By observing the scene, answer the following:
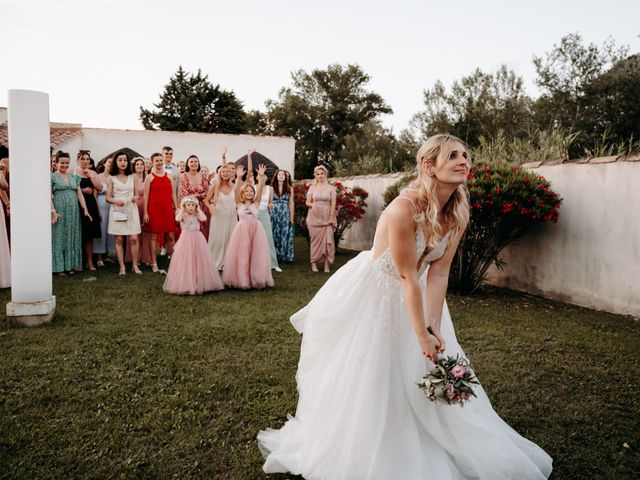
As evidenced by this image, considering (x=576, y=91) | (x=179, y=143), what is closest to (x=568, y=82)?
(x=576, y=91)

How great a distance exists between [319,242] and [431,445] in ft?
26.2

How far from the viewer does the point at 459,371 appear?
2.47 meters

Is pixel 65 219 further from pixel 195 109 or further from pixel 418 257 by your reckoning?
pixel 195 109

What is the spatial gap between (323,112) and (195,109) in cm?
1465

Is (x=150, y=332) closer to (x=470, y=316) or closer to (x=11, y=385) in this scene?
(x=11, y=385)

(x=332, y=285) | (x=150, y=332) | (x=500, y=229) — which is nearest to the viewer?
(x=332, y=285)

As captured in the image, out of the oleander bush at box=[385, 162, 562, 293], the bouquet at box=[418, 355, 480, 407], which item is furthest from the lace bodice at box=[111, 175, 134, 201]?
the bouquet at box=[418, 355, 480, 407]

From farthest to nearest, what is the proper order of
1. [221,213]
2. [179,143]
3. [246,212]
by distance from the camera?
[179,143] → [221,213] → [246,212]

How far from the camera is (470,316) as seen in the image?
6.81 metres

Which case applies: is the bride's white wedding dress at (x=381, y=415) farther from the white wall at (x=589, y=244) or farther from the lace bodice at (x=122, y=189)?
the lace bodice at (x=122, y=189)

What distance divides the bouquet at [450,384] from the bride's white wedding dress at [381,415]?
0.35 meters

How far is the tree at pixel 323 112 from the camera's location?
5281 cm

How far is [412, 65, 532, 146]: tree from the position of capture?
34.9m

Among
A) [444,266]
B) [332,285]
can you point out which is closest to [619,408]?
[444,266]
